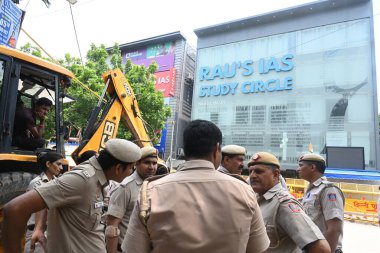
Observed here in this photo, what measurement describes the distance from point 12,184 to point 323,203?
3.46m

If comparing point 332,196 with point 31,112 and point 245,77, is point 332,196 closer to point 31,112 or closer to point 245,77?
point 31,112

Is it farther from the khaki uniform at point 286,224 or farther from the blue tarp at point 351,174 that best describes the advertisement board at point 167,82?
the khaki uniform at point 286,224

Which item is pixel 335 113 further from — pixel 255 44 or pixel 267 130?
pixel 255 44

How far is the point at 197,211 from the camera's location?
129cm

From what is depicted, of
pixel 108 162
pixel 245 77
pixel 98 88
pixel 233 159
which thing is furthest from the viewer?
pixel 245 77

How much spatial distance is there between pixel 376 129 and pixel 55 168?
17976 millimetres

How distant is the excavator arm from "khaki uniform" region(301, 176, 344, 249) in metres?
3.24

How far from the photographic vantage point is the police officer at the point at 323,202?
2680 millimetres

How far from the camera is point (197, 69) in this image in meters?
23.3

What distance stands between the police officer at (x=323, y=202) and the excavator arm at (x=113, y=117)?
3.15m

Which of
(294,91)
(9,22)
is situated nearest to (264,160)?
(9,22)

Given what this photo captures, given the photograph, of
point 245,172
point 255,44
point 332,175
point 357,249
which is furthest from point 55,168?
point 255,44

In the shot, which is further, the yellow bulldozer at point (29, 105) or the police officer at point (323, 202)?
the yellow bulldozer at point (29, 105)

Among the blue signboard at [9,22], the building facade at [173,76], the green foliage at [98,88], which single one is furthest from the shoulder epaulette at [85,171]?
the building facade at [173,76]
